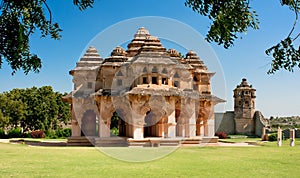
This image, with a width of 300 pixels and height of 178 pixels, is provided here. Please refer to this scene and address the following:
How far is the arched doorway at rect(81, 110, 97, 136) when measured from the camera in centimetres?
2783

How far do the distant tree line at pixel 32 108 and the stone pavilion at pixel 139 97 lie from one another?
15.4 metres

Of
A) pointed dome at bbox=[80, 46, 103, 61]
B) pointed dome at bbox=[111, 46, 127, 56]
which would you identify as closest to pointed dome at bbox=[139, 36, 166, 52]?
pointed dome at bbox=[111, 46, 127, 56]

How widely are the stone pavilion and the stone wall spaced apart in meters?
13.5

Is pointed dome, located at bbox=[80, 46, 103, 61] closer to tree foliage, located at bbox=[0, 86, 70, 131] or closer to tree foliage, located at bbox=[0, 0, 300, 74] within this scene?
tree foliage, located at bbox=[0, 86, 70, 131]

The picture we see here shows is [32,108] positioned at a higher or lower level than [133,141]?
higher

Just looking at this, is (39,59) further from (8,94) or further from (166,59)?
(8,94)

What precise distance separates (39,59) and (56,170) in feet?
20.0

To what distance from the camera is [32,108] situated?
42.4 metres

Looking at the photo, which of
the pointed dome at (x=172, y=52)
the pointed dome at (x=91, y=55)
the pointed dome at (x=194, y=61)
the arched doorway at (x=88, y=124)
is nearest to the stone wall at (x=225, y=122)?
the pointed dome at (x=194, y=61)

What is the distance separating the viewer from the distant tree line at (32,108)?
41.0 meters

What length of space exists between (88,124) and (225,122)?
66.6 ft

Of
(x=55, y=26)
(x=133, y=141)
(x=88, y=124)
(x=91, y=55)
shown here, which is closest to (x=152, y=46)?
(x=91, y=55)

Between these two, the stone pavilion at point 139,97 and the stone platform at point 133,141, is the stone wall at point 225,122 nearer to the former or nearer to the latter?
the stone pavilion at point 139,97

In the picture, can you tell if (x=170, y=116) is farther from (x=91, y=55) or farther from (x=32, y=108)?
(x=32, y=108)
